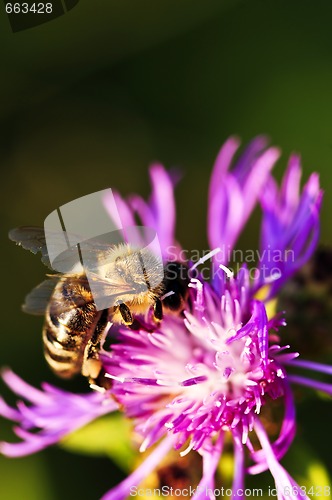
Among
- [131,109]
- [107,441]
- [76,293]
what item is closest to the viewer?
[76,293]

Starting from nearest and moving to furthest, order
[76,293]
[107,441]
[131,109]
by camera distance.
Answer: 1. [76,293]
2. [107,441]
3. [131,109]

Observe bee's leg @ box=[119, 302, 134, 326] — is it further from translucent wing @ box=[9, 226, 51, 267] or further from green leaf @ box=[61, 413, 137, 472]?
green leaf @ box=[61, 413, 137, 472]

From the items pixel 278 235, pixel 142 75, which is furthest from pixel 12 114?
pixel 278 235

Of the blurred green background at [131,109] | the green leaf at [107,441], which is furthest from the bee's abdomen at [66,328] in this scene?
the blurred green background at [131,109]

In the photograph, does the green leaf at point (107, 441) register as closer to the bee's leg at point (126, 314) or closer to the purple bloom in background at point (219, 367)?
the purple bloom in background at point (219, 367)

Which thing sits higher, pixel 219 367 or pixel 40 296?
pixel 40 296

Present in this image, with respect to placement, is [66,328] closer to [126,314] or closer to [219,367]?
[126,314]

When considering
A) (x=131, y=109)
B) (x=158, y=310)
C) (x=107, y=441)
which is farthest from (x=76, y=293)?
(x=131, y=109)
